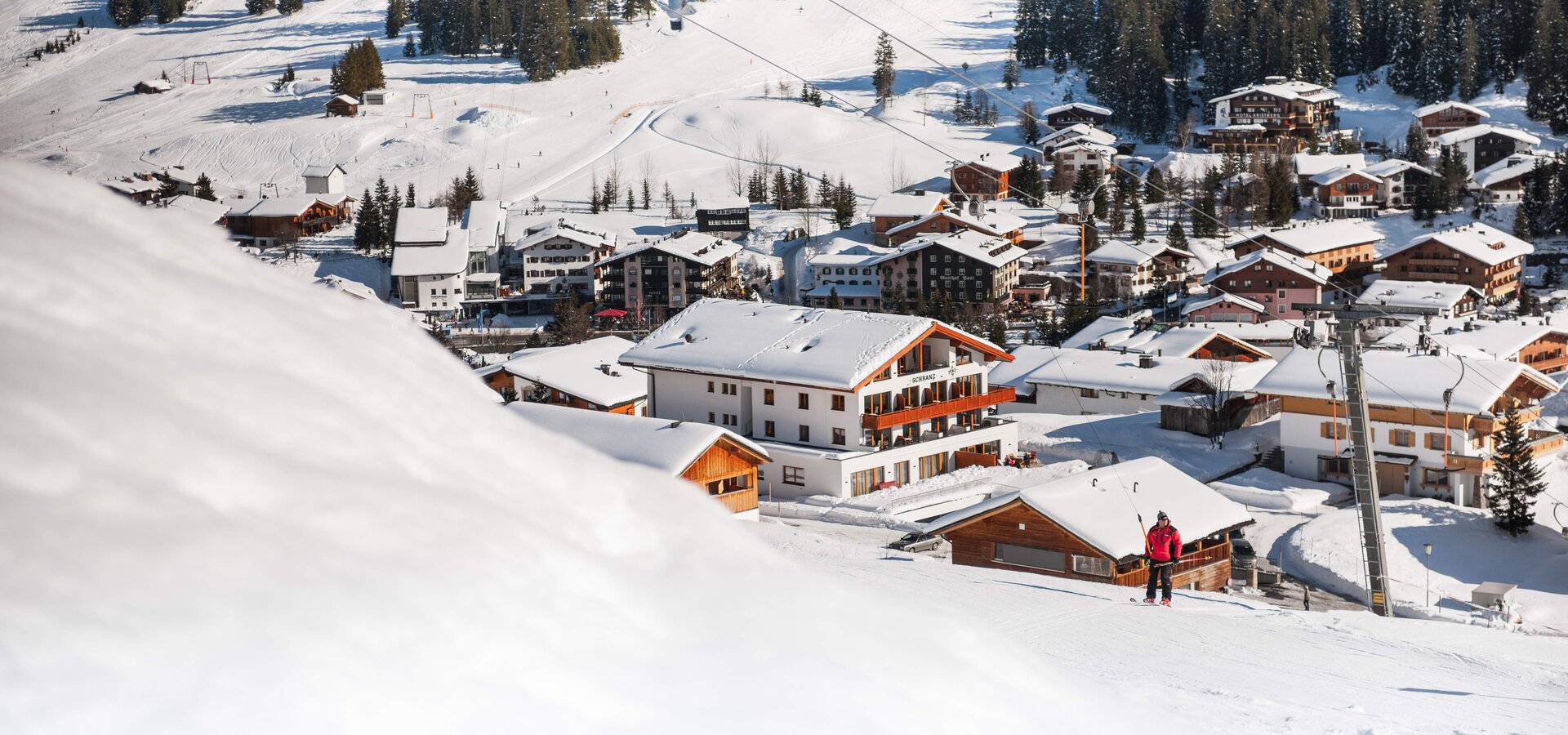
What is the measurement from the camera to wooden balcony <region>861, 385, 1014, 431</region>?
1380 cm

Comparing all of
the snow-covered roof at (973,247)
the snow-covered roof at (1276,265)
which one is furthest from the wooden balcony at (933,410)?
the snow-covered roof at (1276,265)

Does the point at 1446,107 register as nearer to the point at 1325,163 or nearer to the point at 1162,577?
the point at 1325,163

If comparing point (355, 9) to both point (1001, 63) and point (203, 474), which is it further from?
point (203, 474)

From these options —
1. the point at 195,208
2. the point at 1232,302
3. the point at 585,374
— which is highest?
the point at 195,208

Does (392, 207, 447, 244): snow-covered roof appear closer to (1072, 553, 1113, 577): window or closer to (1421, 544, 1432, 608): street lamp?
(1421, 544, 1432, 608): street lamp

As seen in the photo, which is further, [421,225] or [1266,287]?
[421,225]

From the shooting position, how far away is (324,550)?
909mm

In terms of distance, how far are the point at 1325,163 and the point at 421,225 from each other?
22416 millimetres

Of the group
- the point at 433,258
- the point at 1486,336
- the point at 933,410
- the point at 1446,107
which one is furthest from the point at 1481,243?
the point at 433,258

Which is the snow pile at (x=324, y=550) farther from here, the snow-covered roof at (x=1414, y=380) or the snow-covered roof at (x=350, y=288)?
the snow-covered roof at (x=1414, y=380)

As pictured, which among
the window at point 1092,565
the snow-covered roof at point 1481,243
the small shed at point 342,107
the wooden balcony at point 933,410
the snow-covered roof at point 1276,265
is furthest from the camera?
the small shed at point 342,107

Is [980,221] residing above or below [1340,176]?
below

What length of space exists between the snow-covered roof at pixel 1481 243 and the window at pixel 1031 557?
21.0m

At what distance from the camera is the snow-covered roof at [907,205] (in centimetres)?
3225
